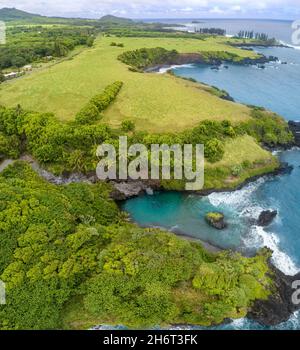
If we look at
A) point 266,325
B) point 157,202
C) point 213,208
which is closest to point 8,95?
point 157,202

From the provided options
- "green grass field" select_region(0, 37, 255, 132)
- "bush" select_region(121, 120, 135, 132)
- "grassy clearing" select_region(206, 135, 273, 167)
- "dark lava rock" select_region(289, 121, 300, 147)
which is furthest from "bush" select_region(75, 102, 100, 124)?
"dark lava rock" select_region(289, 121, 300, 147)

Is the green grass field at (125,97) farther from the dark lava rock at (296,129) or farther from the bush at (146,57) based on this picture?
the bush at (146,57)

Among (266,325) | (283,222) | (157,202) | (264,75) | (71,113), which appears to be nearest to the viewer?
(266,325)

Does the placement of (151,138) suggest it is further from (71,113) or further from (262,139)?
(262,139)

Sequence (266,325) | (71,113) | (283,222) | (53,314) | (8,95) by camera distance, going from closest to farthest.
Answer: (53,314) < (266,325) < (283,222) < (71,113) < (8,95)

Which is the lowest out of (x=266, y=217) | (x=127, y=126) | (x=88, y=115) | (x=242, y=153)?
(x=266, y=217)

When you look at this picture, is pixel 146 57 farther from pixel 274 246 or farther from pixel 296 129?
pixel 274 246

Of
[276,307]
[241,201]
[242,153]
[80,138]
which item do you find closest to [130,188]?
[80,138]

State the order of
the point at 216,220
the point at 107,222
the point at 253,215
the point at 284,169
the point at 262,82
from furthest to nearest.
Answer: the point at 262,82 → the point at 284,169 → the point at 253,215 → the point at 216,220 → the point at 107,222
